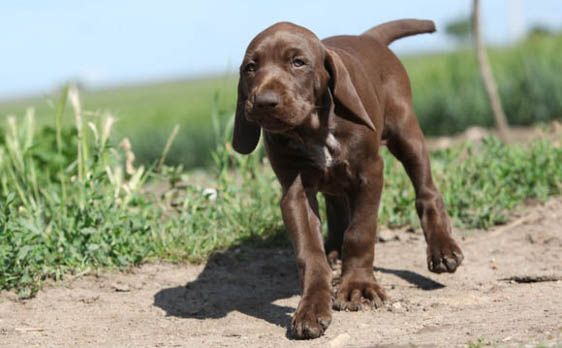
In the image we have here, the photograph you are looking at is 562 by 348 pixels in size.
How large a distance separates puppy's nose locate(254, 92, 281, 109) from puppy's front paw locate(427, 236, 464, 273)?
1.41 m

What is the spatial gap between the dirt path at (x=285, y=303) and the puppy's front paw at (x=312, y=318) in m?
0.05

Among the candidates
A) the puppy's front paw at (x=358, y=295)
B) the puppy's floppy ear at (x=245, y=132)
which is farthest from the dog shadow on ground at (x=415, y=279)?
the puppy's floppy ear at (x=245, y=132)

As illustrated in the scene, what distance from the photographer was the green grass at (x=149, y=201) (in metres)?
4.34

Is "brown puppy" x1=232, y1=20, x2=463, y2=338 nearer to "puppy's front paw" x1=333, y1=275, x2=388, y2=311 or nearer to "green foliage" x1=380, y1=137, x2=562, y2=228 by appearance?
"puppy's front paw" x1=333, y1=275, x2=388, y2=311

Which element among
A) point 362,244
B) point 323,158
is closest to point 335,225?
point 362,244

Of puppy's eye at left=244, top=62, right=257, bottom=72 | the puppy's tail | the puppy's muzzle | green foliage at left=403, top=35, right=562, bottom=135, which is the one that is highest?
the puppy's tail

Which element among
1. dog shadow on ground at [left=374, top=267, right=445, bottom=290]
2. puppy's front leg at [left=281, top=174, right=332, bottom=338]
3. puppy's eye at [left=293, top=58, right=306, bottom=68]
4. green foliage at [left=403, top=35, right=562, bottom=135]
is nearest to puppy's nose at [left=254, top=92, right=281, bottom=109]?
puppy's eye at [left=293, top=58, right=306, bottom=68]

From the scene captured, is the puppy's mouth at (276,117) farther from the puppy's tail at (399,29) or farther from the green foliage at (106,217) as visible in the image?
the puppy's tail at (399,29)

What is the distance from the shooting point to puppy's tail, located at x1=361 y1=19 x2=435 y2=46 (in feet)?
15.7

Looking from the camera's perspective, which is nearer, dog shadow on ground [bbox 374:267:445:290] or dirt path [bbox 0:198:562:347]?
dirt path [bbox 0:198:562:347]

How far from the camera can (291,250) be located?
16.2ft

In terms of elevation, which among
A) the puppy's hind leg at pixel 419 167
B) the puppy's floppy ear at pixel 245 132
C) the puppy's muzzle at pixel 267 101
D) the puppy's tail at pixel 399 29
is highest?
the puppy's tail at pixel 399 29

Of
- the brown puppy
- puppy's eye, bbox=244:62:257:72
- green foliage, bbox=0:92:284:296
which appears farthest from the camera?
green foliage, bbox=0:92:284:296

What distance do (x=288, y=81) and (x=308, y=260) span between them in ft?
2.79
